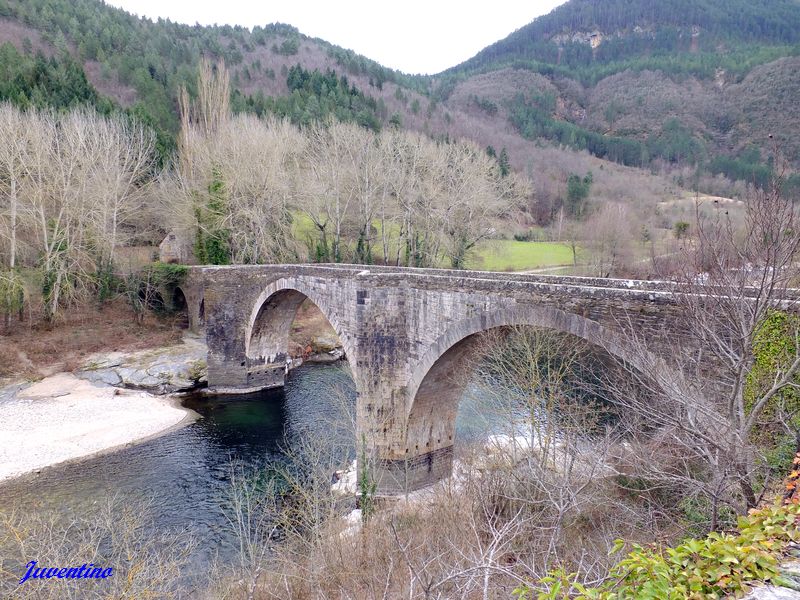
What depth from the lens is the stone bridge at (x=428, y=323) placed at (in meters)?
9.34

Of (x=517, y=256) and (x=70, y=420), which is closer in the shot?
(x=70, y=420)

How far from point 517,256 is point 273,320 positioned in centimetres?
2245

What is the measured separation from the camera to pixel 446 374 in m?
14.1

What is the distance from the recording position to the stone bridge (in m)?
9.34

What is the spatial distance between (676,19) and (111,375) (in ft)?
533

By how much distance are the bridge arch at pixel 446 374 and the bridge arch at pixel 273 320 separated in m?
8.14

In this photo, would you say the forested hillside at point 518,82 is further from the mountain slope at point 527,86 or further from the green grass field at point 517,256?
the green grass field at point 517,256

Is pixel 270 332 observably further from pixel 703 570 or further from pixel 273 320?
pixel 703 570

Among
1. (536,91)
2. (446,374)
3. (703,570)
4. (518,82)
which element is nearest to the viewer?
(703,570)

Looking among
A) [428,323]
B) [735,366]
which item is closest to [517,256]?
[428,323]

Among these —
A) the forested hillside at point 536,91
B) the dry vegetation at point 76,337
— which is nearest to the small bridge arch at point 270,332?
the dry vegetation at point 76,337

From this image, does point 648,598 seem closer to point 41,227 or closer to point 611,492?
point 611,492

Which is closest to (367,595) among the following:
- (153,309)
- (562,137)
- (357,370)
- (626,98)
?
(357,370)
